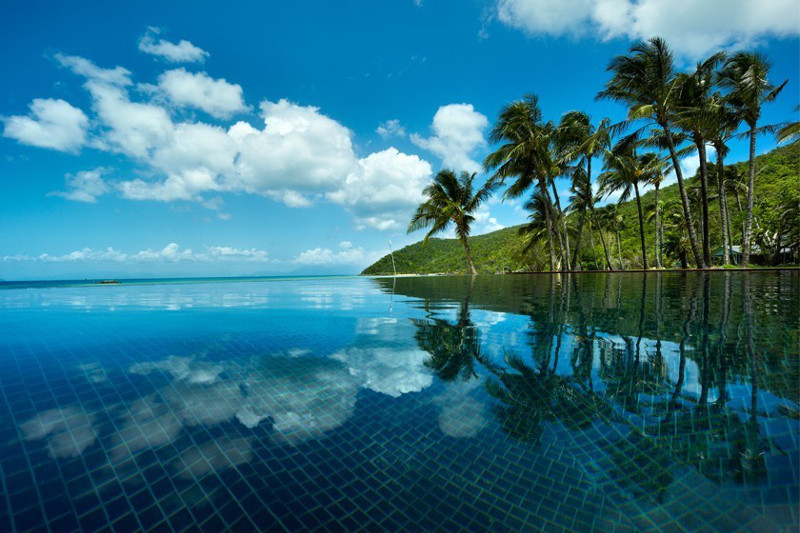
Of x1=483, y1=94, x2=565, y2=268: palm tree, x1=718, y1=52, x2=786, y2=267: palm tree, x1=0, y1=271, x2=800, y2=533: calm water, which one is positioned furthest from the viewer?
x1=483, y1=94, x2=565, y2=268: palm tree

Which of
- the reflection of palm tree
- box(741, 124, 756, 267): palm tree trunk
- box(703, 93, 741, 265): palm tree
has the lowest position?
the reflection of palm tree

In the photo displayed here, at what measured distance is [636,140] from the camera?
51.5ft

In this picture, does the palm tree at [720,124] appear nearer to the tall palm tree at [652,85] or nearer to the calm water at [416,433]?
the tall palm tree at [652,85]

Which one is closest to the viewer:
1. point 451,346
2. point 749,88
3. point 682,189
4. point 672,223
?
point 451,346

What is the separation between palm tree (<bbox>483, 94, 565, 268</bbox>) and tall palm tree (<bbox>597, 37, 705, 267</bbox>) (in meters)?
3.57

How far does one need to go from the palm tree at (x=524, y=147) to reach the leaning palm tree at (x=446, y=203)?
185 inches

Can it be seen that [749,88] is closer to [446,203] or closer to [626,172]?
[626,172]

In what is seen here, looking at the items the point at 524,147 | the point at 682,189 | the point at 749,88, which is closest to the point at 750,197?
the point at 682,189

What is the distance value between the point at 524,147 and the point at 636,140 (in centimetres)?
597

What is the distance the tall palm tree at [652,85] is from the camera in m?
13.0

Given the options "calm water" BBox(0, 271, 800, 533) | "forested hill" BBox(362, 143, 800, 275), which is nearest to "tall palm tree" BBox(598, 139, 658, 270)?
"forested hill" BBox(362, 143, 800, 275)

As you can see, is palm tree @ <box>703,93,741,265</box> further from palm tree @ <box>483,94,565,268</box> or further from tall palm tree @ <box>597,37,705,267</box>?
palm tree @ <box>483,94,565,268</box>

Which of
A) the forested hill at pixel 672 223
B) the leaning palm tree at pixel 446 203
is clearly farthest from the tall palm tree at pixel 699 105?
the leaning palm tree at pixel 446 203

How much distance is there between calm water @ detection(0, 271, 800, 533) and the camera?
147 cm
